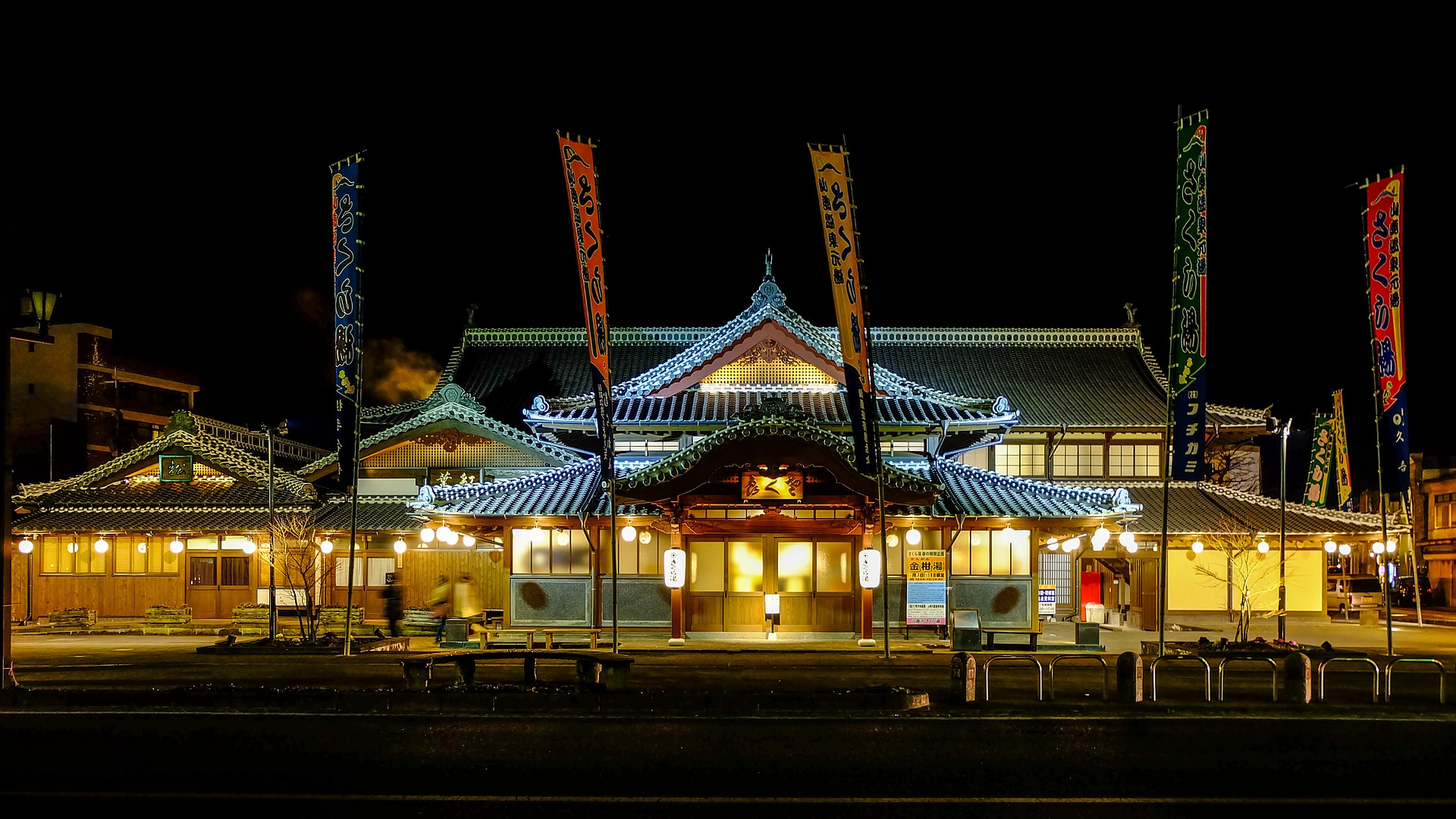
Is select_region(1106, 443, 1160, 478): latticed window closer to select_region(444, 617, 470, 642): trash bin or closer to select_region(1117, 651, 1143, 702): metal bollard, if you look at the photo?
select_region(444, 617, 470, 642): trash bin

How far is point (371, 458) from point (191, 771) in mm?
23609

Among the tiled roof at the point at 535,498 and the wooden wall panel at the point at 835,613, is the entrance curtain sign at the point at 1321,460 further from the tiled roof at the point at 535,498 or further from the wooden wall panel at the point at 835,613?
the tiled roof at the point at 535,498

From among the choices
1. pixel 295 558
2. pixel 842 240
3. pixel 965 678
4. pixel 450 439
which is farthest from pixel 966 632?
pixel 295 558

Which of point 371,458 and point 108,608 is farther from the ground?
point 371,458

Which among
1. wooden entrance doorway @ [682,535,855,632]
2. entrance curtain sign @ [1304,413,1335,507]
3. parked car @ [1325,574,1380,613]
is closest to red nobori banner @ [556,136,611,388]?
wooden entrance doorway @ [682,535,855,632]

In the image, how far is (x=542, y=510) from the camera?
26031mm

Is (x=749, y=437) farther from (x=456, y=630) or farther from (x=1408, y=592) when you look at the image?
(x=1408, y=592)

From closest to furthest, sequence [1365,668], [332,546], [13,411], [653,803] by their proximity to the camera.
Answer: [653,803]
[1365,668]
[332,546]
[13,411]

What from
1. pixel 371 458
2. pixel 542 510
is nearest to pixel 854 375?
pixel 542 510

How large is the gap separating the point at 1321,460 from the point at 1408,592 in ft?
71.5

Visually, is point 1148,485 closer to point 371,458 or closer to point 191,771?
point 371,458

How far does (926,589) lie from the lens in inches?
1051

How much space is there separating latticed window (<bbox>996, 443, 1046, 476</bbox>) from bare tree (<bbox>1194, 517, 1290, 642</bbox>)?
576 centimetres

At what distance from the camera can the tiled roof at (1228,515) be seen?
34.5 m
